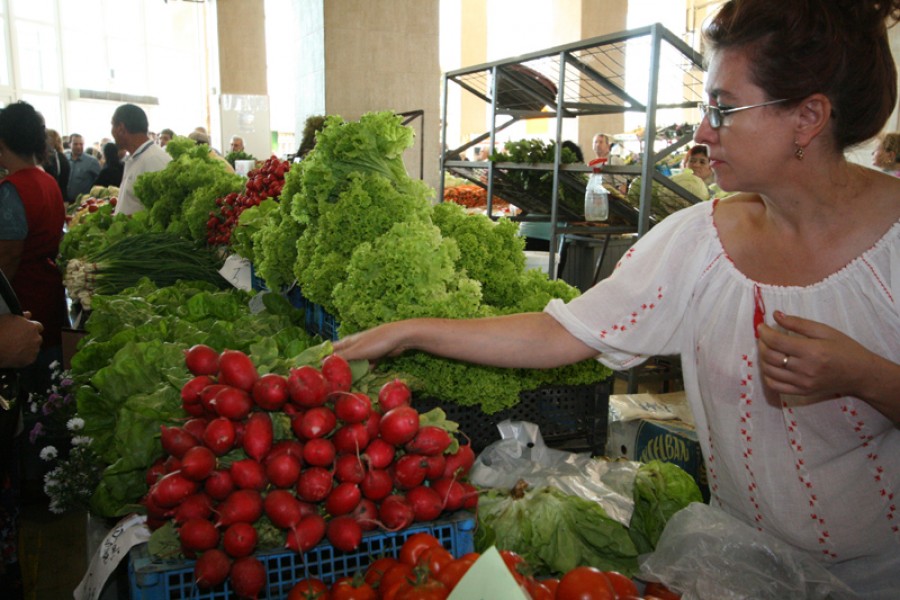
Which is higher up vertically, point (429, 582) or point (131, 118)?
point (131, 118)

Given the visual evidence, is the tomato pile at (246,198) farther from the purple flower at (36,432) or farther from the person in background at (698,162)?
the person in background at (698,162)

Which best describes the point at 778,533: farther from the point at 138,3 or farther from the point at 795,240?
the point at 138,3

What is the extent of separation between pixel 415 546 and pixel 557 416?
108 cm

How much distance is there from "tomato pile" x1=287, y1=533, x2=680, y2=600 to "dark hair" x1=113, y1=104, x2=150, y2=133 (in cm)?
559

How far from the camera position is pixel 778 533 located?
5.16 feet

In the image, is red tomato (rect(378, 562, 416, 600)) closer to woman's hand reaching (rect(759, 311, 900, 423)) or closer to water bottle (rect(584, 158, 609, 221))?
woman's hand reaching (rect(759, 311, 900, 423))

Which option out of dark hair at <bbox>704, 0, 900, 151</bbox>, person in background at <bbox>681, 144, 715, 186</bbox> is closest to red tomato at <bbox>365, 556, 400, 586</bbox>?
dark hair at <bbox>704, 0, 900, 151</bbox>

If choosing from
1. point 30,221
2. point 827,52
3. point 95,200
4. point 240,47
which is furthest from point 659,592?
point 240,47

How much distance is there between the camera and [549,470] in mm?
2113

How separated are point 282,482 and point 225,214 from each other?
10.1 feet

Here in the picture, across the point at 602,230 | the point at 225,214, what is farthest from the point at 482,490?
the point at 602,230

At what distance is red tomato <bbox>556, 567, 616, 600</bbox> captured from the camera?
1256 mm

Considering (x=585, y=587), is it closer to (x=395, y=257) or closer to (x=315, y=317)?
(x=395, y=257)

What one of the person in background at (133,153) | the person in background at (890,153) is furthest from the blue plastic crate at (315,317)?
the person in background at (890,153)
